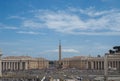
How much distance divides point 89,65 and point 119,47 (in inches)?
2653

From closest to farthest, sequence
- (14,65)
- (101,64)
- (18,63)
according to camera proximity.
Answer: (101,64), (14,65), (18,63)

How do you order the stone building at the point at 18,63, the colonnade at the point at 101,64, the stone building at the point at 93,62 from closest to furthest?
1. the stone building at the point at 93,62
2. the colonnade at the point at 101,64
3. the stone building at the point at 18,63

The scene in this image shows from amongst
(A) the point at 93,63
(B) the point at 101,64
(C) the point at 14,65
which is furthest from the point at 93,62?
(C) the point at 14,65

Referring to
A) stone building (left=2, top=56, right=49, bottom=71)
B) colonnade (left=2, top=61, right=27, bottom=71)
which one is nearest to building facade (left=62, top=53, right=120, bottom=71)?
stone building (left=2, top=56, right=49, bottom=71)

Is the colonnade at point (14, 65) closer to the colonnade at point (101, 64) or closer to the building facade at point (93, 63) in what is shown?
the building facade at point (93, 63)

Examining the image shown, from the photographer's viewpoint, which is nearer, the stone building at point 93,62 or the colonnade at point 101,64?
the stone building at point 93,62

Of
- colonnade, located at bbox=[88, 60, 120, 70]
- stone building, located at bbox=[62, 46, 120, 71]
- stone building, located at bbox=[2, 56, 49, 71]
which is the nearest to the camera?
stone building, located at bbox=[62, 46, 120, 71]

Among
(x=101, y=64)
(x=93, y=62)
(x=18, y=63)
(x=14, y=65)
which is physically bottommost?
(x=14, y=65)

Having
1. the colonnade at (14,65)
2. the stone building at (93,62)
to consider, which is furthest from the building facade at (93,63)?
the colonnade at (14,65)

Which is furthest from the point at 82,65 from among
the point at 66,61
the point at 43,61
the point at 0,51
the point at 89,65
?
the point at 0,51

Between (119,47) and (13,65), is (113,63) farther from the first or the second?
(119,47)

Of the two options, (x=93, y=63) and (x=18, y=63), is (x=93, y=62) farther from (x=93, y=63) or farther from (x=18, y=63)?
(x=18, y=63)

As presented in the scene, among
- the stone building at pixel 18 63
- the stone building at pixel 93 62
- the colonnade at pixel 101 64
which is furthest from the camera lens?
the stone building at pixel 18 63

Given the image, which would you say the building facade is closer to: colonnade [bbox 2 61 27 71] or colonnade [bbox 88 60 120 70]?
colonnade [bbox 88 60 120 70]
